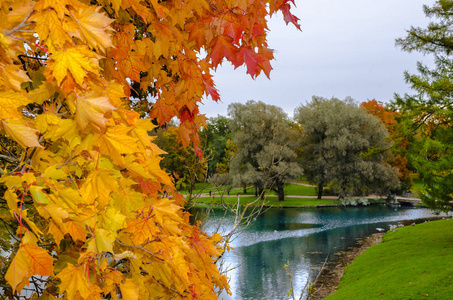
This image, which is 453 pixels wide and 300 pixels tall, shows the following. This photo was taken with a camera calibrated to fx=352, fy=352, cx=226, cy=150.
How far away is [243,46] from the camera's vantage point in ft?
5.10

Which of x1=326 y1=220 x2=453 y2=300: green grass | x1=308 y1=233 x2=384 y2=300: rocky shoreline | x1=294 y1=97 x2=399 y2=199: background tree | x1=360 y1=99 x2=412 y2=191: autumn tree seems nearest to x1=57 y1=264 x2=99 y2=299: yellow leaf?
x1=326 y1=220 x2=453 y2=300: green grass

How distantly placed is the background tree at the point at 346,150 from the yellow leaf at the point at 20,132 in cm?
2930

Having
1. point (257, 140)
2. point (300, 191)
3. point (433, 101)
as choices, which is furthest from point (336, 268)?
point (300, 191)

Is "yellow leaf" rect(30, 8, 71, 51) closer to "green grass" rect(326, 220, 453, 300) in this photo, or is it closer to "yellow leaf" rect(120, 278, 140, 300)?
"yellow leaf" rect(120, 278, 140, 300)

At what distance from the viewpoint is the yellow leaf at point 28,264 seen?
0.86 meters

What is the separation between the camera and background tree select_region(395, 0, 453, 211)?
12383mm

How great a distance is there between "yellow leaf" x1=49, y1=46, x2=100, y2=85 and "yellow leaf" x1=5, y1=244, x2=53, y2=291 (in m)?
0.44

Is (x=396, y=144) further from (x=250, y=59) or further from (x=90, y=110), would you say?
(x=90, y=110)

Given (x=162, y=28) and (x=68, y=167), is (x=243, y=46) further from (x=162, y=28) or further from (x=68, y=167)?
(x=68, y=167)

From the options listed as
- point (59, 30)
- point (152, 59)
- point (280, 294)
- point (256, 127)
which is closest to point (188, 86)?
point (152, 59)

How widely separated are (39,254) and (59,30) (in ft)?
1.91

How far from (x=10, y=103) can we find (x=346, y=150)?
30.6 meters

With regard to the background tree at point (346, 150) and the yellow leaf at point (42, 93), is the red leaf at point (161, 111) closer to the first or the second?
the yellow leaf at point (42, 93)

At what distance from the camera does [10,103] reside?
884mm
